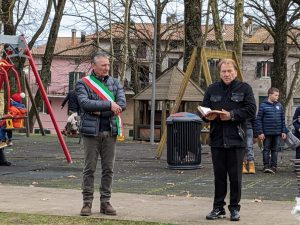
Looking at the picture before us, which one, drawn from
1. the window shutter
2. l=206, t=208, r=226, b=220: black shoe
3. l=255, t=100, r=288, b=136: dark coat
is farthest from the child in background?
the window shutter

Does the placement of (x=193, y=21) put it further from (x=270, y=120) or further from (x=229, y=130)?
(x=229, y=130)

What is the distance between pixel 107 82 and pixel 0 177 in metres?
4.76

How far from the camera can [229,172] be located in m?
7.52

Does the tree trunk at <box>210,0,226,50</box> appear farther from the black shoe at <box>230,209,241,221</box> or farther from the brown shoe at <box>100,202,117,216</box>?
the black shoe at <box>230,209,241,221</box>

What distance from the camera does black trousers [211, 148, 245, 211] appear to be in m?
7.43

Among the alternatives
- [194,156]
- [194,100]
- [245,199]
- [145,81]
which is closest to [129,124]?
[145,81]

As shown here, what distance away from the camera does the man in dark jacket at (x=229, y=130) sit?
291 inches

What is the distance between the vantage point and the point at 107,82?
25.6 ft

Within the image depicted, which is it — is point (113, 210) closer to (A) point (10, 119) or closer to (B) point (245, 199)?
(B) point (245, 199)

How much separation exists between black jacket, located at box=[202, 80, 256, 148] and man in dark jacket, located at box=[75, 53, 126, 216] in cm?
115

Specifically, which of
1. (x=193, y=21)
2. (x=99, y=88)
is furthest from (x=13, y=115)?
(x=193, y=21)

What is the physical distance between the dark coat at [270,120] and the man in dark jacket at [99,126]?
5.61 metres

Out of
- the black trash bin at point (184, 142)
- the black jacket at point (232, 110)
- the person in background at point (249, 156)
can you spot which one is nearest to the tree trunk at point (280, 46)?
the black trash bin at point (184, 142)

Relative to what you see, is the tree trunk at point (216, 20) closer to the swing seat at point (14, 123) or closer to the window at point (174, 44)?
the swing seat at point (14, 123)
